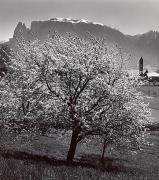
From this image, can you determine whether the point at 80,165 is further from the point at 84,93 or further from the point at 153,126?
the point at 153,126

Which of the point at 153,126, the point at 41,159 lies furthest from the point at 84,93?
the point at 153,126

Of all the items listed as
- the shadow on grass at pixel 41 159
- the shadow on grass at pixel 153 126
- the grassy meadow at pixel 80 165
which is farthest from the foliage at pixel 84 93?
the shadow on grass at pixel 153 126

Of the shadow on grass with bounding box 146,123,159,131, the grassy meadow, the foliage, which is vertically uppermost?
the foliage

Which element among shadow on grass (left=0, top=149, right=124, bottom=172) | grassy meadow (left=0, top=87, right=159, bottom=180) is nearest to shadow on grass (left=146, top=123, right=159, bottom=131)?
grassy meadow (left=0, top=87, right=159, bottom=180)

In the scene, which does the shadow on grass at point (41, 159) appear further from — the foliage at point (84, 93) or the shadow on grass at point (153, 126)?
the shadow on grass at point (153, 126)

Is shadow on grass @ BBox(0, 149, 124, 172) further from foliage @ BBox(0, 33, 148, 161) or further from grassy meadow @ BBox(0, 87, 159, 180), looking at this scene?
foliage @ BBox(0, 33, 148, 161)

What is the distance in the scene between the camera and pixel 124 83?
26578mm

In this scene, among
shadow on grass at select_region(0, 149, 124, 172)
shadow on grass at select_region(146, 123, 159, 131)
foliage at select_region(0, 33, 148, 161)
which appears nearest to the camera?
shadow on grass at select_region(0, 149, 124, 172)

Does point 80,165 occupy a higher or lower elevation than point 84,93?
A: lower

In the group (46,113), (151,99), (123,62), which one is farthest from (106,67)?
(151,99)

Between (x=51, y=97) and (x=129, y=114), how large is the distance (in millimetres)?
5483

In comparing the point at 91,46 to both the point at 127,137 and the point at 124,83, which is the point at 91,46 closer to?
the point at 124,83

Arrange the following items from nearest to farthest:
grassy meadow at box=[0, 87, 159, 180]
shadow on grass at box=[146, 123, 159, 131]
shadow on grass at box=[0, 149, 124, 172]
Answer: grassy meadow at box=[0, 87, 159, 180], shadow on grass at box=[0, 149, 124, 172], shadow on grass at box=[146, 123, 159, 131]

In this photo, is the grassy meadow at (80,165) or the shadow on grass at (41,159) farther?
the shadow on grass at (41,159)
